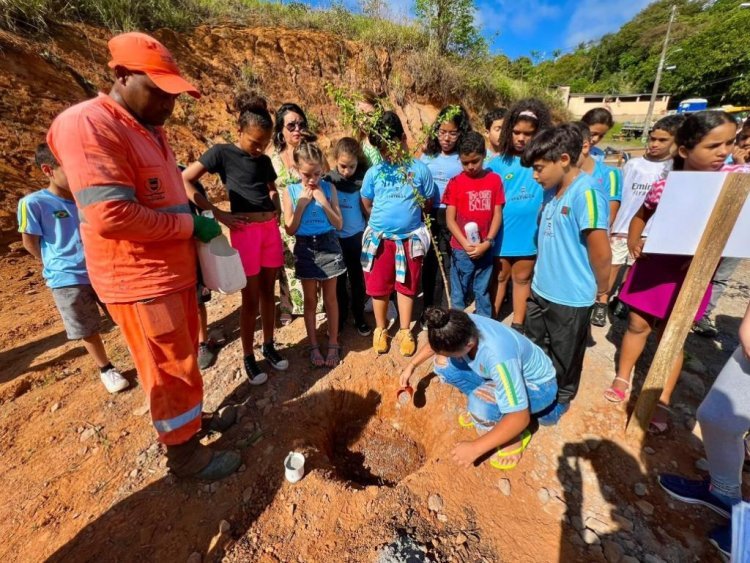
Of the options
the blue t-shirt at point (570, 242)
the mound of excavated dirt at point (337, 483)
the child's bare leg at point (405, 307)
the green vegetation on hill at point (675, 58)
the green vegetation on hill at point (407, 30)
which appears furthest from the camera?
the green vegetation on hill at point (675, 58)

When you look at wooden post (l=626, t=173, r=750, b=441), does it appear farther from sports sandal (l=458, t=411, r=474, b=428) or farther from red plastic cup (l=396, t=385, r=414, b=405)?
red plastic cup (l=396, t=385, r=414, b=405)

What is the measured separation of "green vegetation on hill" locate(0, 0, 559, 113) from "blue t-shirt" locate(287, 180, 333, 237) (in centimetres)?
628

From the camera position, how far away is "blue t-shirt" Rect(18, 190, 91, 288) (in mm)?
2465

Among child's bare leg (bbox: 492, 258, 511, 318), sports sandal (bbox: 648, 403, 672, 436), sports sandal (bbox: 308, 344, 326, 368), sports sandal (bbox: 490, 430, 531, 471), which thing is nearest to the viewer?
sports sandal (bbox: 490, 430, 531, 471)

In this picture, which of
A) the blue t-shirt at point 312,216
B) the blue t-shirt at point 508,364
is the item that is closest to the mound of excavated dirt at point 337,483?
Answer: the blue t-shirt at point 508,364

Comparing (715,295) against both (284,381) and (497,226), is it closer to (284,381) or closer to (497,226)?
(497,226)

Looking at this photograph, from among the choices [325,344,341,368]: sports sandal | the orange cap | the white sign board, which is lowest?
[325,344,341,368]: sports sandal

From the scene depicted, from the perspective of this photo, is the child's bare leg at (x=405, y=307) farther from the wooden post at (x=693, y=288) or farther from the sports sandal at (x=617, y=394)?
the wooden post at (x=693, y=288)

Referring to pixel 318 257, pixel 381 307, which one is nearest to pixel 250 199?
pixel 318 257

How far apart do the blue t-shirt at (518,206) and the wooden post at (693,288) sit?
3.64ft

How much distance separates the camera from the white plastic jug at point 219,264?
1776 millimetres

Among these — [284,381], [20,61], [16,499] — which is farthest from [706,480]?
[20,61]

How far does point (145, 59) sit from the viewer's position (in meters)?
1.38

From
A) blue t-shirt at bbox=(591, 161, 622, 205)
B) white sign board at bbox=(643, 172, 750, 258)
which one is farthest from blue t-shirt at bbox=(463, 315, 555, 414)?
blue t-shirt at bbox=(591, 161, 622, 205)
